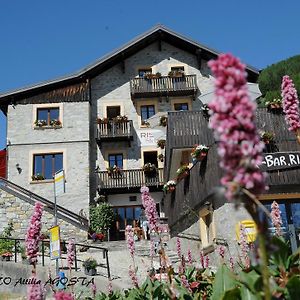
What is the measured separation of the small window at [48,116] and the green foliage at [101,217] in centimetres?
591

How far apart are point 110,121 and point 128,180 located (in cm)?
383

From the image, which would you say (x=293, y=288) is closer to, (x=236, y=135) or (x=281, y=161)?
(x=236, y=135)

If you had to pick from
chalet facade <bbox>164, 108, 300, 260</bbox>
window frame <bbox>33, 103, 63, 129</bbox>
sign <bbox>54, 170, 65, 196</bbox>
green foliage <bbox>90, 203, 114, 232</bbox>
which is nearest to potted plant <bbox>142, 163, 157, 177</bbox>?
green foliage <bbox>90, 203, 114, 232</bbox>

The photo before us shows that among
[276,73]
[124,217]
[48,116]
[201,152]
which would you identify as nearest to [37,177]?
[48,116]

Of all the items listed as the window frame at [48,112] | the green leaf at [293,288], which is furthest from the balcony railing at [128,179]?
the green leaf at [293,288]

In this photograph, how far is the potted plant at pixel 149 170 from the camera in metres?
26.3

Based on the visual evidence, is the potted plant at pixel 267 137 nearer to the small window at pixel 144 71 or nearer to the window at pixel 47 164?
the window at pixel 47 164

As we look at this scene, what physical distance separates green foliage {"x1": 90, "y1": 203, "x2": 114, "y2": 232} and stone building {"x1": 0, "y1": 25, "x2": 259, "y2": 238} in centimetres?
84

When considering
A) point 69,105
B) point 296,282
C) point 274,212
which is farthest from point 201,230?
point 69,105

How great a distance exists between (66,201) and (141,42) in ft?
36.3

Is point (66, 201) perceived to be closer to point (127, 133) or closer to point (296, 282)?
point (127, 133)

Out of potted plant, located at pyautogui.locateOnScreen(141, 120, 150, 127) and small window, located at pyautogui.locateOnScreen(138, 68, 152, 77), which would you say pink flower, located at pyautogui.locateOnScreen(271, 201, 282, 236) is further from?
small window, located at pyautogui.locateOnScreen(138, 68, 152, 77)

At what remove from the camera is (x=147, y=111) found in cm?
2859

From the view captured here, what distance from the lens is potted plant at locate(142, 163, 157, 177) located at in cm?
2630
